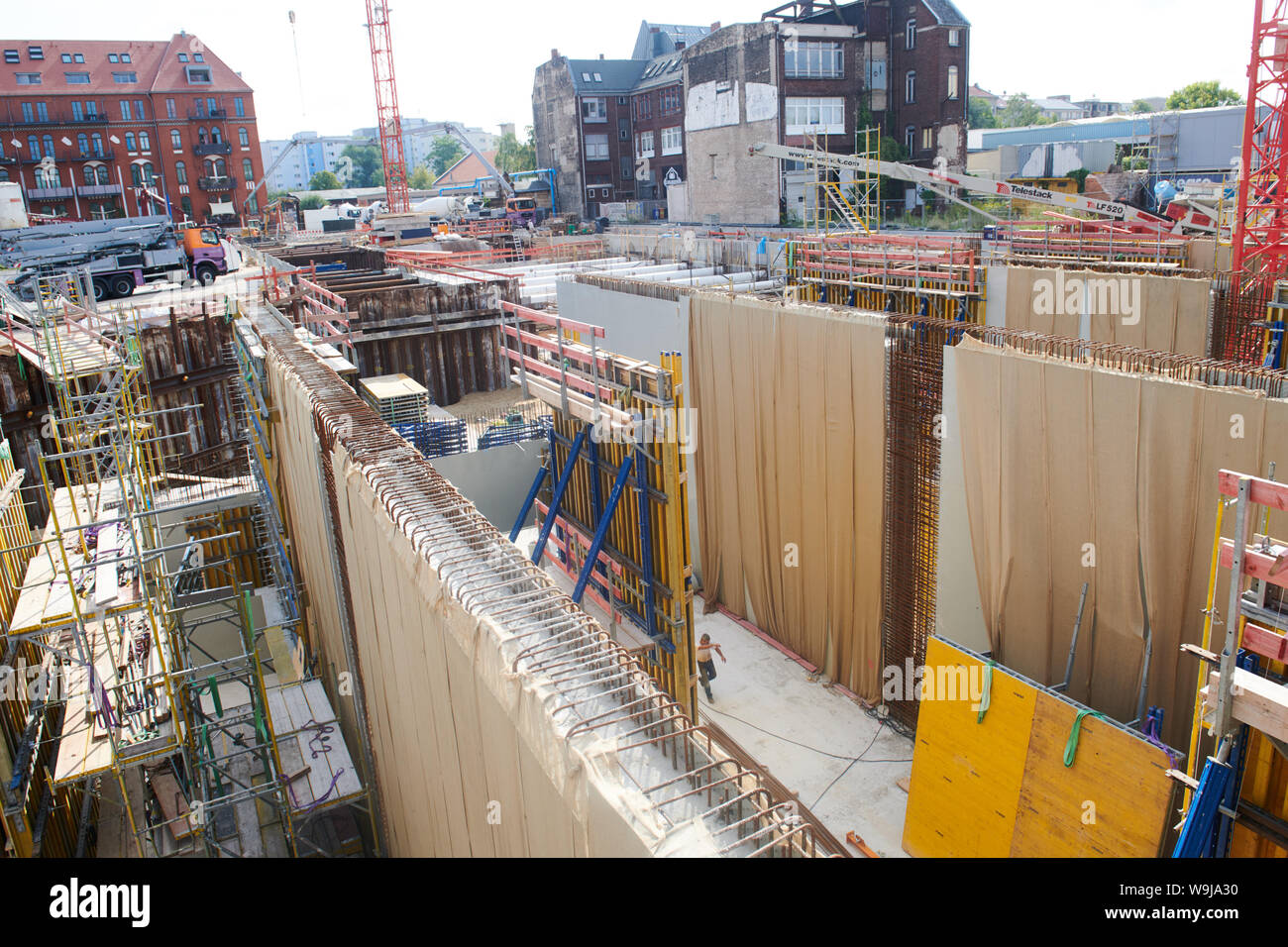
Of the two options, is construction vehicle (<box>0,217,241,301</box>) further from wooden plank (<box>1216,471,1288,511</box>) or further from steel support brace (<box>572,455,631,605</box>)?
wooden plank (<box>1216,471,1288,511</box>)

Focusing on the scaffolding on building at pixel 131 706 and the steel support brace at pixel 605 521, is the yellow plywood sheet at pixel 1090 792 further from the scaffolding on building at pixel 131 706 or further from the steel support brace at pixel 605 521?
the scaffolding on building at pixel 131 706

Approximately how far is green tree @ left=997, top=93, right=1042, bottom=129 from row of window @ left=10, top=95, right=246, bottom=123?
79.7 metres

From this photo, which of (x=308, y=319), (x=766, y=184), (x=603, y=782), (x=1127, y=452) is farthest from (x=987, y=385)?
(x=766, y=184)

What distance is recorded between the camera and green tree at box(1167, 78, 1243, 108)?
63.2m

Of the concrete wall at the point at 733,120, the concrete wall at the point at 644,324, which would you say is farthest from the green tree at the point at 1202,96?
the concrete wall at the point at 644,324

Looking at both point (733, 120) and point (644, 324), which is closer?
point (644, 324)

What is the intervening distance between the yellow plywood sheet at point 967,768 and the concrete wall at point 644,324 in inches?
189

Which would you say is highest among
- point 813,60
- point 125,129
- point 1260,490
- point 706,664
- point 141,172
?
point 125,129

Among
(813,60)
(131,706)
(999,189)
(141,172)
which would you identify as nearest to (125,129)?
(141,172)

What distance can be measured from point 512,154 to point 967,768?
123m

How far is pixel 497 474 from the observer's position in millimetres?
13070

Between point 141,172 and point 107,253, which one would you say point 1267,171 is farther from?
point 141,172

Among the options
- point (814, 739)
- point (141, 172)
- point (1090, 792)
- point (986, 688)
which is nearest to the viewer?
point (1090, 792)

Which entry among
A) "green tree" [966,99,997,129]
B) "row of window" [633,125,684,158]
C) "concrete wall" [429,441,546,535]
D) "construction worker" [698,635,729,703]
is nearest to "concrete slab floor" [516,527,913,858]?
"construction worker" [698,635,729,703]
